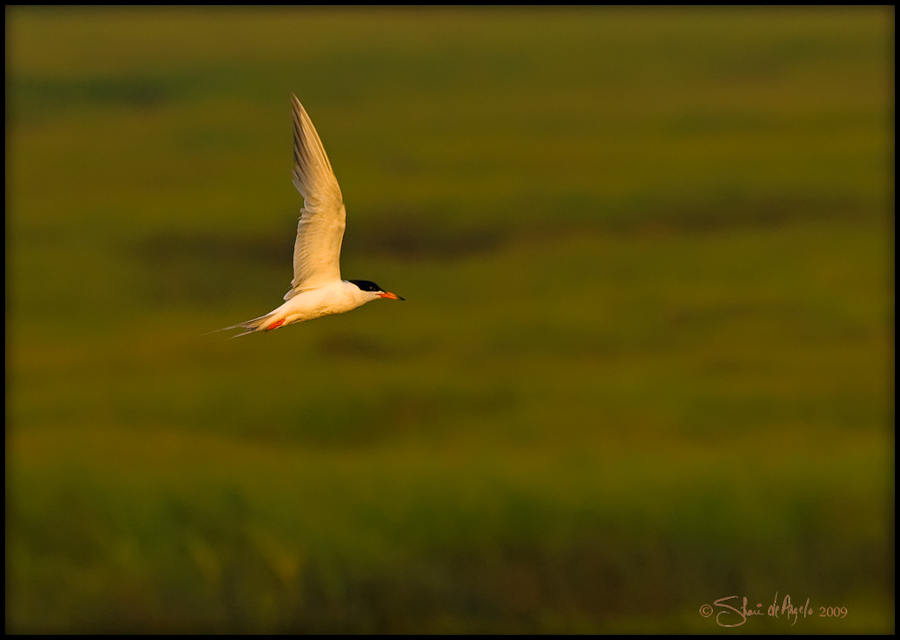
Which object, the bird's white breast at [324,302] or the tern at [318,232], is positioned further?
the tern at [318,232]

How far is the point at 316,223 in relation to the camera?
6.98 m

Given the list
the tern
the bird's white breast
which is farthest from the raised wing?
the bird's white breast

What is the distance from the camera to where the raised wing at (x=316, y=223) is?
693 cm

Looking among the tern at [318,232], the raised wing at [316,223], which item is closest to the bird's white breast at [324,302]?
the tern at [318,232]

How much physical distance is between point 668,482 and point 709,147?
15.9m

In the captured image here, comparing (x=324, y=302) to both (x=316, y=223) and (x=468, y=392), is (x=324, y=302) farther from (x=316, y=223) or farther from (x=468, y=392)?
(x=468, y=392)

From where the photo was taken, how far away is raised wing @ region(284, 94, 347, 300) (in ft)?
22.7

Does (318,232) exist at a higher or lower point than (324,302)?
higher

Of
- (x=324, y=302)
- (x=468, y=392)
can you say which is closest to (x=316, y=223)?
(x=324, y=302)

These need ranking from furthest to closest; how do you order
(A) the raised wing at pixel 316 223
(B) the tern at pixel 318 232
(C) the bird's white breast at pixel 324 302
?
(A) the raised wing at pixel 316 223
(B) the tern at pixel 318 232
(C) the bird's white breast at pixel 324 302

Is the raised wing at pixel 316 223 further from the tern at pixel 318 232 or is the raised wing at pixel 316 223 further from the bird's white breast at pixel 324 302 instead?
the bird's white breast at pixel 324 302

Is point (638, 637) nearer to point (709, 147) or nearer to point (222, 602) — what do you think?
point (222, 602)

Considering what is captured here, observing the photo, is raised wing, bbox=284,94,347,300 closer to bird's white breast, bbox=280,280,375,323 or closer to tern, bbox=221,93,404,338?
tern, bbox=221,93,404,338

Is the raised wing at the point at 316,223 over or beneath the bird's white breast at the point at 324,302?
over
